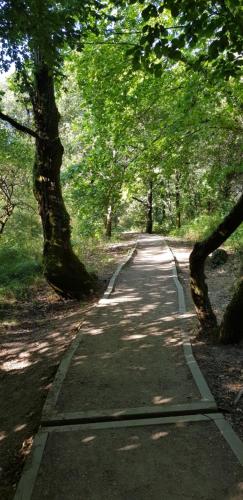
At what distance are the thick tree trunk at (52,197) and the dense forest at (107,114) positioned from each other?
2 cm

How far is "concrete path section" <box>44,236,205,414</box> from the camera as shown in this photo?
4.93 m

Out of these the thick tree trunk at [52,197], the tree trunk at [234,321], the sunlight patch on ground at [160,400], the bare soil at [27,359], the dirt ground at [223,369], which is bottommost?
the bare soil at [27,359]

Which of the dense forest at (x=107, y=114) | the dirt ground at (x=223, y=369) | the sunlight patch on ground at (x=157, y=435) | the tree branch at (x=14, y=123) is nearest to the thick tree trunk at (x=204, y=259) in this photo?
the dense forest at (x=107, y=114)

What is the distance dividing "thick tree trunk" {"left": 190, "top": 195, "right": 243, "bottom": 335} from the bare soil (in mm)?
2442

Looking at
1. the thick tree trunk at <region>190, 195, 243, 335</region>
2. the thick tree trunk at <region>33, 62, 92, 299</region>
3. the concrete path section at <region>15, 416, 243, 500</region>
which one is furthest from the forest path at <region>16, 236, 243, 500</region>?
the thick tree trunk at <region>33, 62, 92, 299</region>

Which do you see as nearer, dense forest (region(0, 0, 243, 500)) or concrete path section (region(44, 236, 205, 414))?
dense forest (region(0, 0, 243, 500))

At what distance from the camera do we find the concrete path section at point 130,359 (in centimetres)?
493

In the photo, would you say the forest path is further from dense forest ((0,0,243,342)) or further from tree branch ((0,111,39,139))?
tree branch ((0,111,39,139))

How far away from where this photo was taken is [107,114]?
36.7 ft

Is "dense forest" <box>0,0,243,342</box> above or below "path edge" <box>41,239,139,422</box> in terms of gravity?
above

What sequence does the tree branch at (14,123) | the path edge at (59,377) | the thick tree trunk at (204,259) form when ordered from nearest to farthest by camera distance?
the path edge at (59,377), the thick tree trunk at (204,259), the tree branch at (14,123)

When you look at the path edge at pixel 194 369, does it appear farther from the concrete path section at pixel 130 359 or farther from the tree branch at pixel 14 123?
the tree branch at pixel 14 123

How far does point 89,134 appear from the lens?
12.9 m

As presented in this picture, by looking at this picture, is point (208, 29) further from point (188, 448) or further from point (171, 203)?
point (171, 203)
